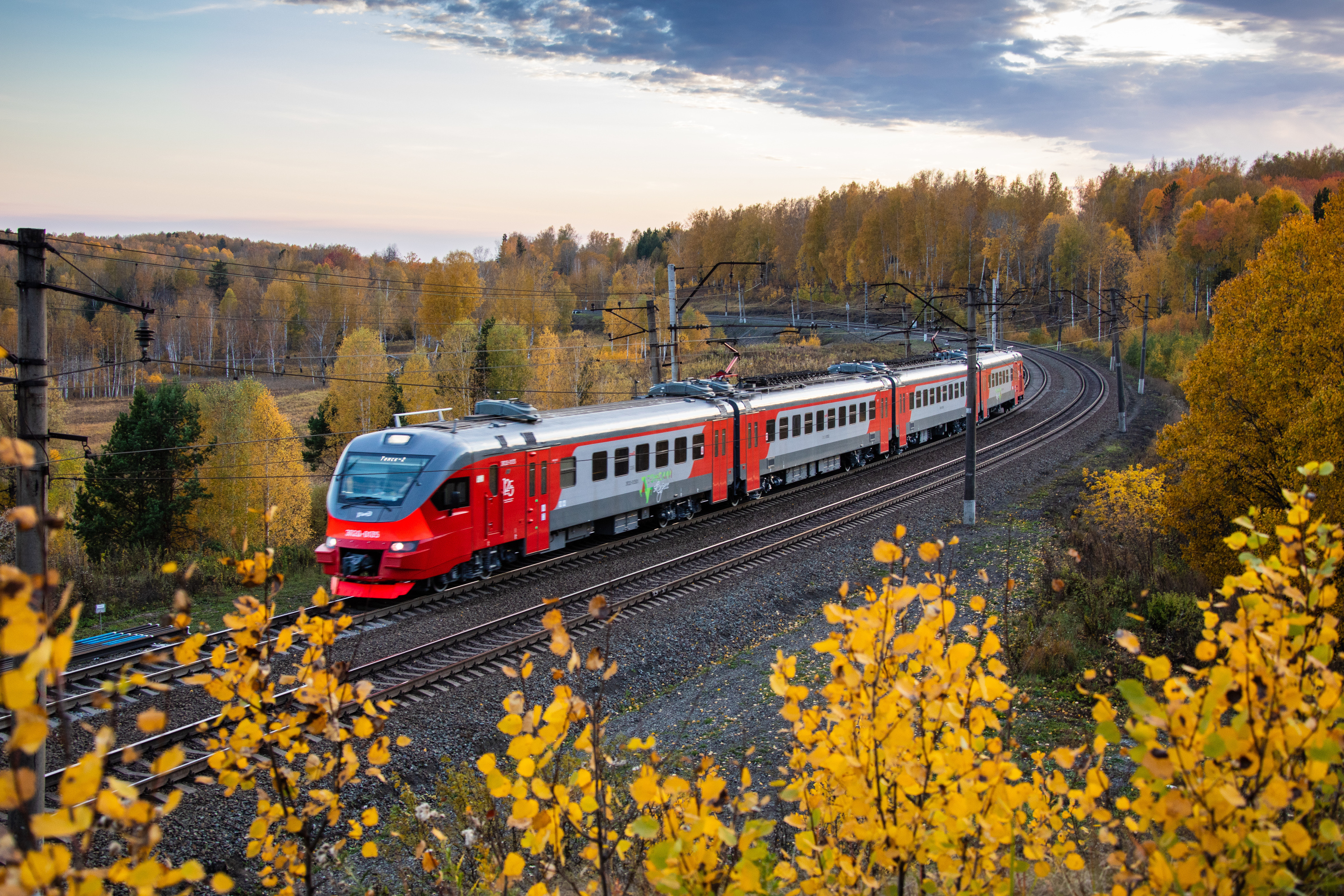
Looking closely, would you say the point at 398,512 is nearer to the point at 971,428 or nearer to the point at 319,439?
the point at 971,428

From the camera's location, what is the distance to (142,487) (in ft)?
112

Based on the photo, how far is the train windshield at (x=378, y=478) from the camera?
14680 millimetres

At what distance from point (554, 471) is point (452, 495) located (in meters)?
2.57

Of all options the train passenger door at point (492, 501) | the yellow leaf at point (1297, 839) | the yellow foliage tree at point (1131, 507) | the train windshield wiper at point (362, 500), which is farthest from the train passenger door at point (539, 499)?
the yellow leaf at point (1297, 839)

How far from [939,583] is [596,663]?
4.15 ft

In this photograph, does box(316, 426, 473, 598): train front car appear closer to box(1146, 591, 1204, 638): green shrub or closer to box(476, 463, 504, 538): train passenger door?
box(476, 463, 504, 538): train passenger door

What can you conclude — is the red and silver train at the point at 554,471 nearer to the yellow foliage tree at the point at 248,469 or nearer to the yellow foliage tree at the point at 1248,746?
the yellow foliage tree at the point at 1248,746

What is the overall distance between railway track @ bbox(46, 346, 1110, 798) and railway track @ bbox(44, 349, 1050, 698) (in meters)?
0.06

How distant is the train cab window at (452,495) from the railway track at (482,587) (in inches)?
62.6

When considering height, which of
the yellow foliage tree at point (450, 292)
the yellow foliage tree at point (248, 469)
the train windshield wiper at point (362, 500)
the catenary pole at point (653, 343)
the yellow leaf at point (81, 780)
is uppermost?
the yellow foliage tree at point (450, 292)

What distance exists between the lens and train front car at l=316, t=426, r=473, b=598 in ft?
47.3

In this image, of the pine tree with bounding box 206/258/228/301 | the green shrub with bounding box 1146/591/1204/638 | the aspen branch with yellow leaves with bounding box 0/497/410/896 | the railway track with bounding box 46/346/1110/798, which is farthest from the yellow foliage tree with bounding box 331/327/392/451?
the pine tree with bounding box 206/258/228/301

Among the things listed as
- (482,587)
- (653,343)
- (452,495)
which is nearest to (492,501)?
(452,495)

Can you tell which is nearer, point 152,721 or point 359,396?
point 152,721
